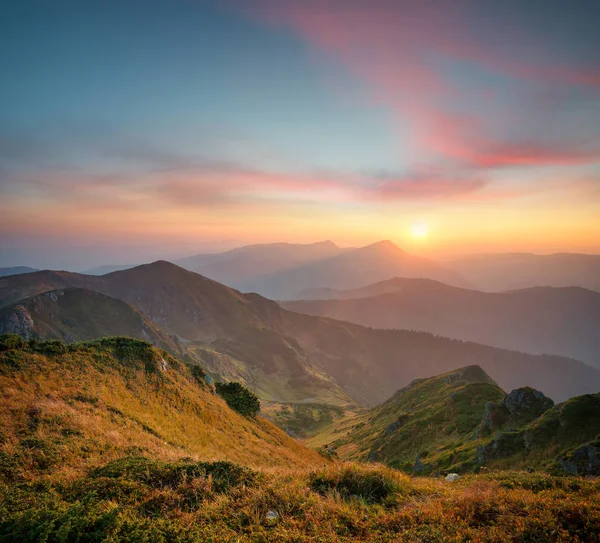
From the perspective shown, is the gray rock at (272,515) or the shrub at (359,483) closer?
the gray rock at (272,515)

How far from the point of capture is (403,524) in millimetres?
8414

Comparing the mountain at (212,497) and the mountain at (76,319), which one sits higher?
the mountain at (212,497)

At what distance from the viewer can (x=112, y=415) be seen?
61.9 ft

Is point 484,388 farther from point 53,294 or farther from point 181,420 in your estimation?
point 53,294

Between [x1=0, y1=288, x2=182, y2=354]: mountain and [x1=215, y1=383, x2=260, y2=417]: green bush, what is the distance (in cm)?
13513

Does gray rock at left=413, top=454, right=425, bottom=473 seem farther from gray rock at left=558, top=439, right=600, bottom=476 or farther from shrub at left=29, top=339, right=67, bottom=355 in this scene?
shrub at left=29, top=339, right=67, bottom=355

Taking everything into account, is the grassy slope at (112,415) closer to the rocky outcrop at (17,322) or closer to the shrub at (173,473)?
the shrub at (173,473)

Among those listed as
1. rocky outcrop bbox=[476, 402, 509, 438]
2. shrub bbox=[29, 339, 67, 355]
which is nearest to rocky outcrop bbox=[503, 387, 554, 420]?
rocky outcrop bbox=[476, 402, 509, 438]

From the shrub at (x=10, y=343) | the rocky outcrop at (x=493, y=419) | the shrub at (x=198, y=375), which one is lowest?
the rocky outcrop at (x=493, y=419)

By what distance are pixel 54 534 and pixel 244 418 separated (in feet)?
98.4

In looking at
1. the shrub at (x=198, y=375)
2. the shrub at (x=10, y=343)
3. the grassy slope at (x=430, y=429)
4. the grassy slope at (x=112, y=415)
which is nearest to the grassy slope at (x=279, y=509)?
the grassy slope at (x=112, y=415)

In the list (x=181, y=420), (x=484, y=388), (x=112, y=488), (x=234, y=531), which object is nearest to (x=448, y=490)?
(x=234, y=531)

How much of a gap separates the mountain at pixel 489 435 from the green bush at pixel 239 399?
2132cm

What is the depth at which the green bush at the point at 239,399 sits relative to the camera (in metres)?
36.8
